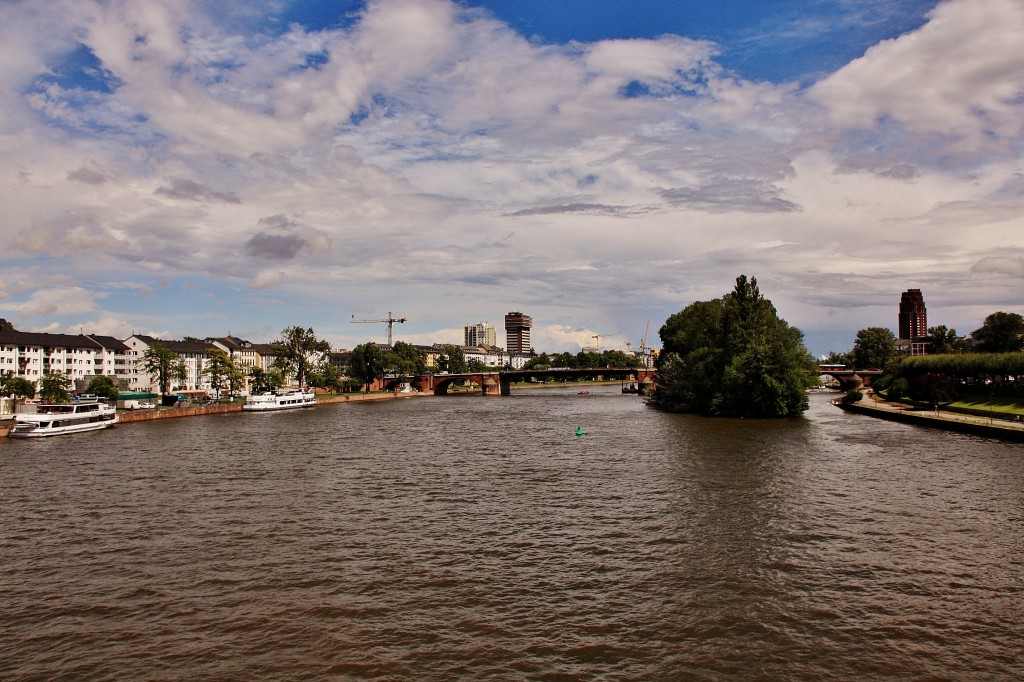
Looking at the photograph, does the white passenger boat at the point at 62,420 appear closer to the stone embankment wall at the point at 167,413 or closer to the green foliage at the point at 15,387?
the stone embankment wall at the point at 167,413

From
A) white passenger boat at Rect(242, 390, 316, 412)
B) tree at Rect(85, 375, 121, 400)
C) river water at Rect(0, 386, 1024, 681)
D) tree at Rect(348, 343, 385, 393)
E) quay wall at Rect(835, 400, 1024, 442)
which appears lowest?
river water at Rect(0, 386, 1024, 681)

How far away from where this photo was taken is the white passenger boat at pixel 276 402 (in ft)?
376

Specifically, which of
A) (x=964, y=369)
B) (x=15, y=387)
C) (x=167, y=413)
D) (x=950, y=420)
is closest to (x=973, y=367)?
(x=964, y=369)

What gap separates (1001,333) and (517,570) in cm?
18393

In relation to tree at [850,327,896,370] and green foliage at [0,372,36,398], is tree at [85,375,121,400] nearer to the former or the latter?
green foliage at [0,372,36,398]

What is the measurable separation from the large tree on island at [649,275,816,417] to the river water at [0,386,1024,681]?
1389 inches

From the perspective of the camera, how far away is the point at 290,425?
8800 centimetres

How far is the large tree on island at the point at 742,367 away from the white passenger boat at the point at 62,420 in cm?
7475

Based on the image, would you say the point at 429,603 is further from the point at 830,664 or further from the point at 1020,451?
the point at 1020,451

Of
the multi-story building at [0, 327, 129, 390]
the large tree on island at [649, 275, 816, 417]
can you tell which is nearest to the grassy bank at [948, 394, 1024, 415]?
the large tree on island at [649, 275, 816, 417]

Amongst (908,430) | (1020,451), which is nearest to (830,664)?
(1020,451)

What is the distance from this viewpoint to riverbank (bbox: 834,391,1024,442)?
61.3 m

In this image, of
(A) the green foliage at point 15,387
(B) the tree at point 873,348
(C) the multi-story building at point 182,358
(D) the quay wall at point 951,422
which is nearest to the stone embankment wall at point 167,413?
(A) the green foliage at point 15,387

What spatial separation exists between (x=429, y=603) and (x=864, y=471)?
34.7 meters
